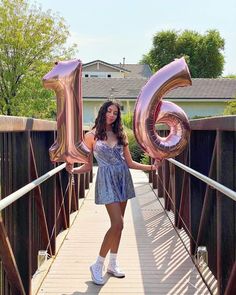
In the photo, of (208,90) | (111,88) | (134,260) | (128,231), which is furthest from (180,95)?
(134,260)

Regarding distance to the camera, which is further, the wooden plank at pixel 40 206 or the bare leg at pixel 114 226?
the bare leg at pixel 114 226

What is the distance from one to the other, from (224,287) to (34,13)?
2107 centimetres

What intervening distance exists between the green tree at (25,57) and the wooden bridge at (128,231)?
14.3m

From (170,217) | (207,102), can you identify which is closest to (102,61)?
(207,102)

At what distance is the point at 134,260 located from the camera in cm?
550

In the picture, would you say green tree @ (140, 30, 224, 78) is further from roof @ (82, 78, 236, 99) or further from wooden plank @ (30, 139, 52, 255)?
wooden plank @ (30, 139, 52, 255)

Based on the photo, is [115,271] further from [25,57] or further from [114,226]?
[25,57]

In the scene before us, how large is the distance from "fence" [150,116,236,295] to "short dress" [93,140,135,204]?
64cm

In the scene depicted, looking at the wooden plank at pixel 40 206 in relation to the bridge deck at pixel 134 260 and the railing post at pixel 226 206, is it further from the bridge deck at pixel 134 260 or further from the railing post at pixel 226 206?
the railing post at pixel 226 206

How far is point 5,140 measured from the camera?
137 inches

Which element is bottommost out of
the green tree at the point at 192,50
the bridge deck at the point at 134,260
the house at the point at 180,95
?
the bridge deck at the point at 134,260

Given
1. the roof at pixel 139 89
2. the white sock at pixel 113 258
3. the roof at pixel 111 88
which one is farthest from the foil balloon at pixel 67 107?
the roof at pixel 111 88

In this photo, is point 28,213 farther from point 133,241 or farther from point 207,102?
point 207,102

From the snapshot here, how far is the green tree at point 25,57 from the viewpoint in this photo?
21.7m
